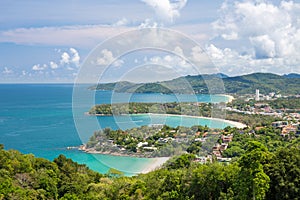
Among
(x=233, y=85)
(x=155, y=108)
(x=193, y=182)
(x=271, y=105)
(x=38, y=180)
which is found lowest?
(x=38, y=180)

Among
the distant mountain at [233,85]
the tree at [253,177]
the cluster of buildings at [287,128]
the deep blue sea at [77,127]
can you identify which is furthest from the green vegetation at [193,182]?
the cluster of buildings at [287,128]

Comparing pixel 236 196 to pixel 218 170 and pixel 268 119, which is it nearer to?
pixel 218 170

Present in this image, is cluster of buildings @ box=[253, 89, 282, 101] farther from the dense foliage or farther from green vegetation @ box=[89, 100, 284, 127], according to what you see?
green vegetation @ box=[89, 100, 284, 127]

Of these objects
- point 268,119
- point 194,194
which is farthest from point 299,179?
point 268,119

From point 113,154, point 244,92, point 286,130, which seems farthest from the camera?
point 244,92

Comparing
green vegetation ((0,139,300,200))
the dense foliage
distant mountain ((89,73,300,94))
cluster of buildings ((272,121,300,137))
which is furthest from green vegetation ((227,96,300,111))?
green vegetation ((0,139,300,200))

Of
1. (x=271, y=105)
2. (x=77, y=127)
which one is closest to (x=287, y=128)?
(x=271, y=105)

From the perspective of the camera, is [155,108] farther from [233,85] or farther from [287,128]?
[233,85]

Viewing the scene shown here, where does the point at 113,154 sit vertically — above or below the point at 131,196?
above
